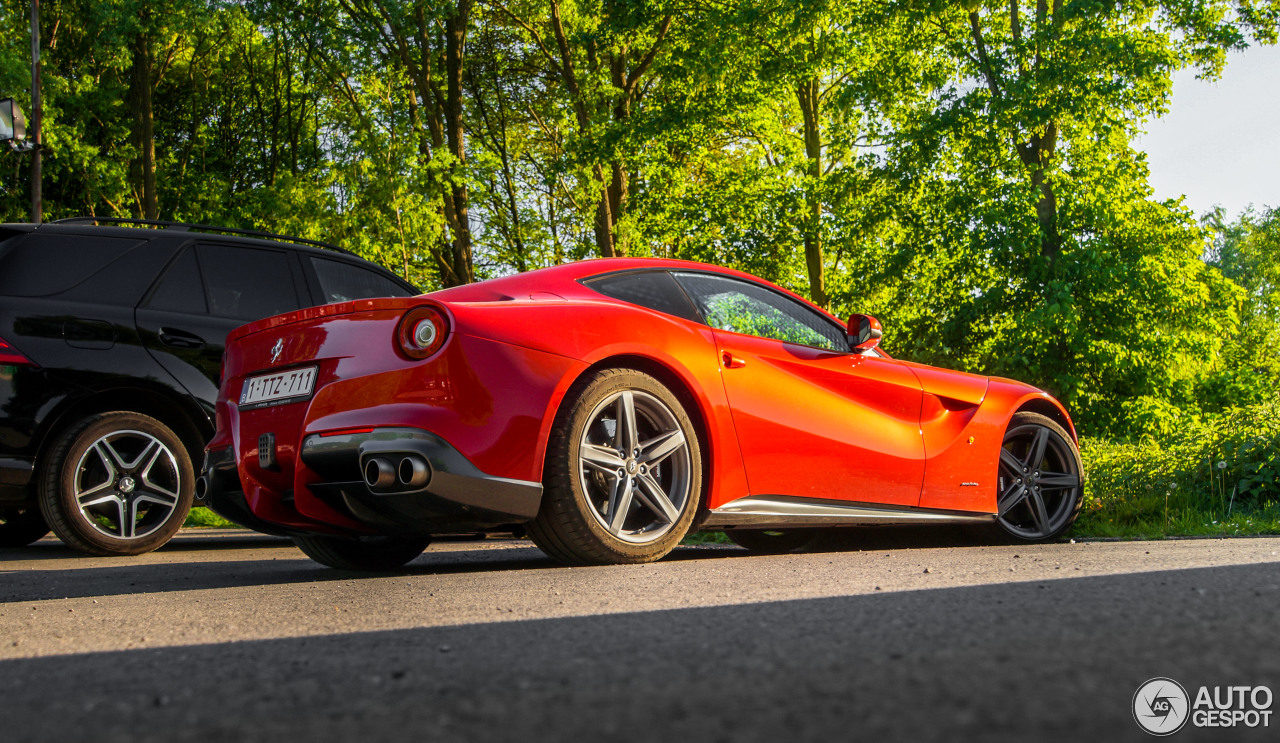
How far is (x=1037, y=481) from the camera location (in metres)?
6.04

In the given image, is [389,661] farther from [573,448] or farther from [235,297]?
[235,297]

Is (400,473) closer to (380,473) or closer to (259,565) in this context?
(380,473)

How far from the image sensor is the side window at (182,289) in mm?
6203

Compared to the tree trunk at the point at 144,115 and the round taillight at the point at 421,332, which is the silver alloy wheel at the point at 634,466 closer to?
the round taillight at the point at 421,332

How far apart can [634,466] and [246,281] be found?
3.70 m

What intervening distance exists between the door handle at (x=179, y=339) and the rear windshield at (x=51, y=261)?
516 millimetres

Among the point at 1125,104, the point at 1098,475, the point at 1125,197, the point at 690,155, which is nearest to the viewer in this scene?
the point at 1098,475

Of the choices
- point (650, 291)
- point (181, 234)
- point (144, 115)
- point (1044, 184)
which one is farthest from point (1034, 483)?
point (144, 115)

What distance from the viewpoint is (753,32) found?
2127 centimetres

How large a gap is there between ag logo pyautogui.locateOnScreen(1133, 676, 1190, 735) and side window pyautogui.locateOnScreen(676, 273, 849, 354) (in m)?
3.23

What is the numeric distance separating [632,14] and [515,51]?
622cm

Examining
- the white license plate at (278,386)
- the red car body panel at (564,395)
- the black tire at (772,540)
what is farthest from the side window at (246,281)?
the black tire at (772,540)

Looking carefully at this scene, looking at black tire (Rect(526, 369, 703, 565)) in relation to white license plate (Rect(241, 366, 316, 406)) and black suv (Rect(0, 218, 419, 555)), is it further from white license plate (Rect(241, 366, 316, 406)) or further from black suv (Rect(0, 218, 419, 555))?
black suv (Rect(0, 218, 419, 555))

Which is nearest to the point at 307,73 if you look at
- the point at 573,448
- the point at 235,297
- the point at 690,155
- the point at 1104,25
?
the point at 690,155
